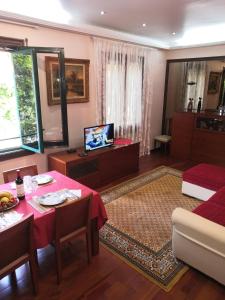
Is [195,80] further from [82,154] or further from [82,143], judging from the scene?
[82,154]

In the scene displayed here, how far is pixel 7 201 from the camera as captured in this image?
1.85 m

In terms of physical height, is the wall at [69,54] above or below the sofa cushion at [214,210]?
above

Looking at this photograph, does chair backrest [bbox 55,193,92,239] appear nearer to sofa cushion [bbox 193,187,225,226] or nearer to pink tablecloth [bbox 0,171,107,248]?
pink tablecloth [bbox 0,171,107,248]

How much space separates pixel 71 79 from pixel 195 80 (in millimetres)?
3246

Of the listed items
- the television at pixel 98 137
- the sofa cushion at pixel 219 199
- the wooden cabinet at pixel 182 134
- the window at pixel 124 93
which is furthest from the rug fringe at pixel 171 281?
the wooden cabinet at pixel 182 134

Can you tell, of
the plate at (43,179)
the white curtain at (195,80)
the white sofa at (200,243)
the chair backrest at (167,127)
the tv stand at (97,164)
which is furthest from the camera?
the chair backrest at (167,127)

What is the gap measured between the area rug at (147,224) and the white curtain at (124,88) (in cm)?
128

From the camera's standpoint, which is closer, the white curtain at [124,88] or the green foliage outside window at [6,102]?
the green foliage outside window at [6,102]

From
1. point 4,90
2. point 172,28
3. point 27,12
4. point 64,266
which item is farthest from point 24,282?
point 172,28

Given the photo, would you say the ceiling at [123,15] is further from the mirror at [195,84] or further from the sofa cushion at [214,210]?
the sofa cushion at [214,210]

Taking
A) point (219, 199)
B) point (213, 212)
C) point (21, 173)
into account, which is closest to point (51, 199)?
point (21, 173)

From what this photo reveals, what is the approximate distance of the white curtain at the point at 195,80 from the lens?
528 cm

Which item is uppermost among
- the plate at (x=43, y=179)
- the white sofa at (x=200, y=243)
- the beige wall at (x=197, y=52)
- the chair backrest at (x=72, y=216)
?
the beige wall at (x=197, y=52)

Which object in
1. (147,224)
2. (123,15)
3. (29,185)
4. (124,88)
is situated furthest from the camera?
(124,88)
